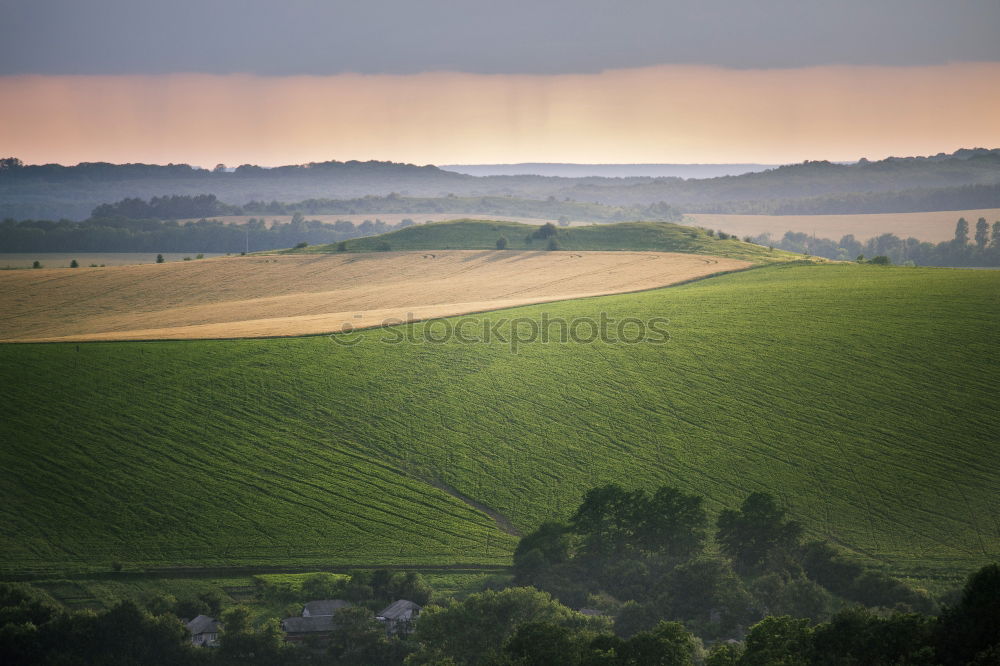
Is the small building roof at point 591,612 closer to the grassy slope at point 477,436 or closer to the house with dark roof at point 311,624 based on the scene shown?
the grassy slope at point 477,436

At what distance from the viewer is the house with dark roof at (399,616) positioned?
31.6 meters

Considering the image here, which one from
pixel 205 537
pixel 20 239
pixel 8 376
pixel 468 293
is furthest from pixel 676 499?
pixel 20 239

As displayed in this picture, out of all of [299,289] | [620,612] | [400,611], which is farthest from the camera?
[299,289]

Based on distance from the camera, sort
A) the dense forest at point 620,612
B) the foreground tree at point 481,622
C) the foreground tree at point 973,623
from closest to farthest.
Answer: the foreground tree at point 973,623, the dense forest at point 620,612, the foreground tree at point 481,622

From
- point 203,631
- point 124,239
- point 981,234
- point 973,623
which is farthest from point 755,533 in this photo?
point 981,234

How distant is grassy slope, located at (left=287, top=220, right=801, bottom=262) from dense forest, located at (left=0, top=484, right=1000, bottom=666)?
239ft

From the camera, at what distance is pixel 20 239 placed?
509 ft

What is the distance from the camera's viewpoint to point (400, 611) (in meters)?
32.3

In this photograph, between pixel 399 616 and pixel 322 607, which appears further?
pixel 322 607

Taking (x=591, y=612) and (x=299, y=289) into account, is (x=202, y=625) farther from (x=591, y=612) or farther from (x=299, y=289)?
(x=299, y=289)

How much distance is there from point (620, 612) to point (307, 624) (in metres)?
12.6

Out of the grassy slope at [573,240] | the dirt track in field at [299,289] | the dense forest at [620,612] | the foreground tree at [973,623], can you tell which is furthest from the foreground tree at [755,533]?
the grassy slope at [573,240]

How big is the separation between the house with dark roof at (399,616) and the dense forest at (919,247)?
434ft

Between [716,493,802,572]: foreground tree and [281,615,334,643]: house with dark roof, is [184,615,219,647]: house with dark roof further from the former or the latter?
[716,493,802,572]: foreground tree
